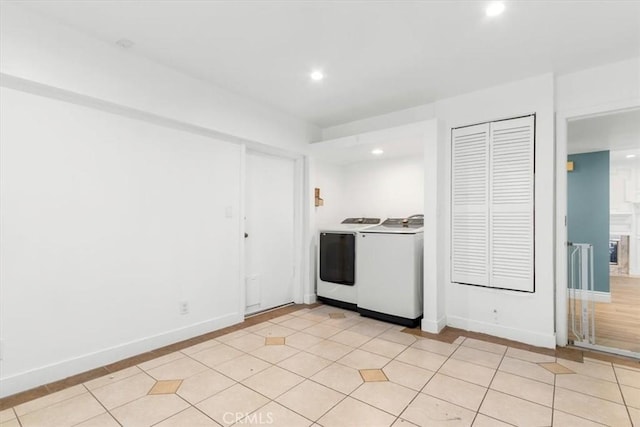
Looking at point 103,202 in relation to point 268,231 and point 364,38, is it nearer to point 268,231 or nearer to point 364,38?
point 268,231

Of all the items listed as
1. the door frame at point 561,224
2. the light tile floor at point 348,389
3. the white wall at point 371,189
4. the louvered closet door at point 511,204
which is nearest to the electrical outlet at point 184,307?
the light tile floor at point 348,389

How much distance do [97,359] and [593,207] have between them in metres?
6.42

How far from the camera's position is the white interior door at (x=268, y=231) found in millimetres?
3744

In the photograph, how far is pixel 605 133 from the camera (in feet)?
13.2

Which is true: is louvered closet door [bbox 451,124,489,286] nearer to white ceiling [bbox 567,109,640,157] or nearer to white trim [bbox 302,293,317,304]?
white ceiling [bbox 567,109,640,157]

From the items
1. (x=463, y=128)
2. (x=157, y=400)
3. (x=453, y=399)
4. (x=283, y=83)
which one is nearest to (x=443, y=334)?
(x=453, y=399)

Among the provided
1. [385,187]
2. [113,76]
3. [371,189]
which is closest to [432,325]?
[385,187]

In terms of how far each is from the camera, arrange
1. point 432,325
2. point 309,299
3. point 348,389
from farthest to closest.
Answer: point 309,299 → point 432,325 → point 348,389

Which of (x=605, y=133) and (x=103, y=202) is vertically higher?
(x=605, y=133)

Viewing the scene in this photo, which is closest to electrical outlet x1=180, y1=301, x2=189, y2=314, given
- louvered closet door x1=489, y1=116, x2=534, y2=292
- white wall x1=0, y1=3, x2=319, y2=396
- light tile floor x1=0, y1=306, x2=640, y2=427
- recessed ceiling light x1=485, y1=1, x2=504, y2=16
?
white wall x1=0, y1=3, x2=319, y2=396

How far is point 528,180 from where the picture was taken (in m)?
2.88

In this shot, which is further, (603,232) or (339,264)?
(603,232)

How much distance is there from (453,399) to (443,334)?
3.96 ft

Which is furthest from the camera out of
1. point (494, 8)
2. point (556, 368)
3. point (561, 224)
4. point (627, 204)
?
point (627, 204)
